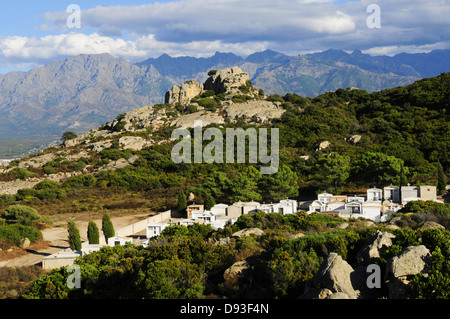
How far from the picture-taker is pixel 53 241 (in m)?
28.1

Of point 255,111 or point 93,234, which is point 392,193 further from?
point 255,111

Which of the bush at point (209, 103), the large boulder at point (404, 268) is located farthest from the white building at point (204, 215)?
the bush at point (209, 103)

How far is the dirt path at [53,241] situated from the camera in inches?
929

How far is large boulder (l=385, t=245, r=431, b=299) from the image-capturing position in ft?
32.1

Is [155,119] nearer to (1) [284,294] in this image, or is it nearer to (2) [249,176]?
(2) [249,176]

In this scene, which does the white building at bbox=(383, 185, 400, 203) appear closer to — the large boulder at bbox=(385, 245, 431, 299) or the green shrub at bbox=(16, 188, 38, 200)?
the large boulder at bbox=(385, 245, 431, 299)

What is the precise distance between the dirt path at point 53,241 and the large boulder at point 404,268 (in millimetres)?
19175

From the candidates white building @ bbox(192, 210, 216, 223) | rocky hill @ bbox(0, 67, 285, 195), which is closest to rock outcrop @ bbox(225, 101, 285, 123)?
rocky hill @ bbox(0, 67, 285, 195)

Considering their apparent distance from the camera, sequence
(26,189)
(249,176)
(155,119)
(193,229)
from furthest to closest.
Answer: (155,119)
(26,189)
(249,176)
(193,229)

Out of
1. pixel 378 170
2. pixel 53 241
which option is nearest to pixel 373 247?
pixel 53 241

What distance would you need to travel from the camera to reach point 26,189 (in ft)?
138
